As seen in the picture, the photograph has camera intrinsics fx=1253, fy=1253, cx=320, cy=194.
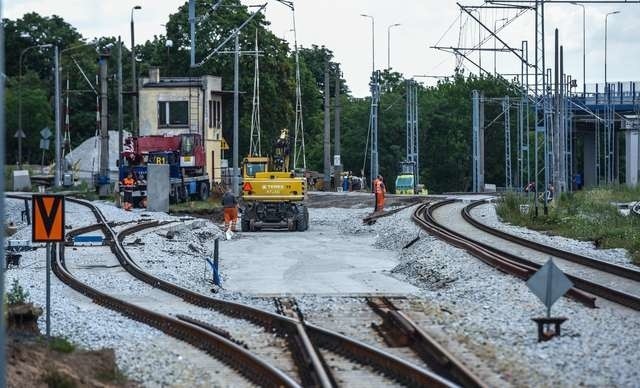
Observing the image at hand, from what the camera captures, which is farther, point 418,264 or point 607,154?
point 607,154

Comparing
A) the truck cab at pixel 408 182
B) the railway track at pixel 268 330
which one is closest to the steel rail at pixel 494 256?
the railway track at pixel 268 330

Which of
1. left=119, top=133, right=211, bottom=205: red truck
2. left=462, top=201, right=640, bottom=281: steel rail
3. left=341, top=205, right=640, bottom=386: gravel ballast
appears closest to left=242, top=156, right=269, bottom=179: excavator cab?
left=119, top=133, right=211, bottom=205: red truck

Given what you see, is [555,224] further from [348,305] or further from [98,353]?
[98,353]

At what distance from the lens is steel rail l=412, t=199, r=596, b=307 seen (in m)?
19.8

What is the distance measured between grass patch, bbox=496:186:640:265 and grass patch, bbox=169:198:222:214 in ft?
43.4

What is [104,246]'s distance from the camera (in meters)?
32.9

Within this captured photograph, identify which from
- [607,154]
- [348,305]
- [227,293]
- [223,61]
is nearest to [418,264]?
[227,293]

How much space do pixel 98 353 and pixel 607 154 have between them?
6446 centimetres

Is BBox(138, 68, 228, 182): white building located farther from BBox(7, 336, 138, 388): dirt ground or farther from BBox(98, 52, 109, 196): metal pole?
BBox(7, 336, 138, 388): dirt ground

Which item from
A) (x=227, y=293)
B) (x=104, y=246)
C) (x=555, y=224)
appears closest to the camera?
(x=227, y=293)

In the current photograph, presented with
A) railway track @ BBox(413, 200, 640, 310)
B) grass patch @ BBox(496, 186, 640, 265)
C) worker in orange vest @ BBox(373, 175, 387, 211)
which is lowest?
railway track @ BBox(413, 200, 640, 310)

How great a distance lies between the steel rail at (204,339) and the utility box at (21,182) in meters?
54.9

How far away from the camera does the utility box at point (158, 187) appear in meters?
51.1

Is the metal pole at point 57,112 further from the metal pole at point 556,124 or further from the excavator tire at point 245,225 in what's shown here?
the metal pole at point 556,124
